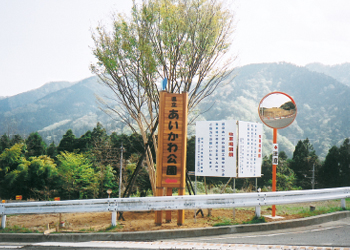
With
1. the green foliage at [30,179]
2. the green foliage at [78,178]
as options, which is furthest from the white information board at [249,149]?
the green foliage at [30,179]

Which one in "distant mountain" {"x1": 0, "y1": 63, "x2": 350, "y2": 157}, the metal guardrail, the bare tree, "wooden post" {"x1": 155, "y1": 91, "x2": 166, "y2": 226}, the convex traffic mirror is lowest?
the metal guardrail

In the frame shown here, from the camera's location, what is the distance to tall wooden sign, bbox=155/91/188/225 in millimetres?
7957

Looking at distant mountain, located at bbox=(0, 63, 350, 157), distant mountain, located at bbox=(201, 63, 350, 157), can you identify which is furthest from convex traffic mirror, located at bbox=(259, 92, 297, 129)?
distant mountain, located at bbox=(201, 63, 350, 157)

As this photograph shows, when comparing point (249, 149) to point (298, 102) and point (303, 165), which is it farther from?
point (298, 102)

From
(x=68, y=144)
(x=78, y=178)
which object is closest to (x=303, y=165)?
(x=78, y=178)

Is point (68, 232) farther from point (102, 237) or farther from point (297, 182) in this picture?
point (297, 182)

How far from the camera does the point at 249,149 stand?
909 cm

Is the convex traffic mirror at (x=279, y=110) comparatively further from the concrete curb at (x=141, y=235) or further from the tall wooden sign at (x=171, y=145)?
the concrete curb at (x=141, y=235)

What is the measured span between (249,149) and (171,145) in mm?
2644

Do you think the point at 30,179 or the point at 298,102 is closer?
the point at 30,179

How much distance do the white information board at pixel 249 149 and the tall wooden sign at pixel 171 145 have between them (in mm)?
1948

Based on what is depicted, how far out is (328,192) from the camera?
833 centimetres

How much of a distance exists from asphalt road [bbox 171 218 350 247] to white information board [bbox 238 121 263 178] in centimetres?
238

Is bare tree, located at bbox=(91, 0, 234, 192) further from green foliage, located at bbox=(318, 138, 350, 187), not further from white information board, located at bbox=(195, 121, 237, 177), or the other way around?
green foliage, located at bbox=(318, 138, 350, 187)
